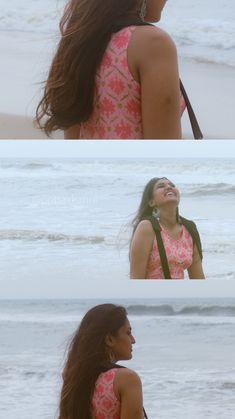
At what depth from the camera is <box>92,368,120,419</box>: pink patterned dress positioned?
162 centimetres

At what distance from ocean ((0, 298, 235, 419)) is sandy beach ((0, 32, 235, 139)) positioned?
13.5 inches

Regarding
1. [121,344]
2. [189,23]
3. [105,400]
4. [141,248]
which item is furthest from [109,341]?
[189,23]

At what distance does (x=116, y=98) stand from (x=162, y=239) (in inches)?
16.3

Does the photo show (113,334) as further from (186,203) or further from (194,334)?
(186,203)

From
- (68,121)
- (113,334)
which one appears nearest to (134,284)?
(113,334)

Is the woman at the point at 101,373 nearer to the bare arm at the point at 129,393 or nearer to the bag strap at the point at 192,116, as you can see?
the bare arm at the point at 129,393

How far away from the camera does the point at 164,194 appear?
167 cm

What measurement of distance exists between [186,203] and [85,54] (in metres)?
0.52

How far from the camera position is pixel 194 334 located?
183cm

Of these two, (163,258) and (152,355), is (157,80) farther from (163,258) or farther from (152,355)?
(152,355)

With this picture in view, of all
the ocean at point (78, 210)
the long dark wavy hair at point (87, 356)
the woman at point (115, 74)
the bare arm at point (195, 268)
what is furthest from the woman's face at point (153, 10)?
the long dark wavy hair at point (87, 356)

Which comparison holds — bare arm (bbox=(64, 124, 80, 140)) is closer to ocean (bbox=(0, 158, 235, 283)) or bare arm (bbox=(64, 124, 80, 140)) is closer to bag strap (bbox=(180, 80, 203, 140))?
bag strap (bbox=(180, 80, 203, 140))

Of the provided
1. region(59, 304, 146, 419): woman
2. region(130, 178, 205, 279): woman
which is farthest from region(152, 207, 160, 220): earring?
region(59, 304, 146, 419): woman

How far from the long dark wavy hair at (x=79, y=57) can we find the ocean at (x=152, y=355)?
1.87ft
